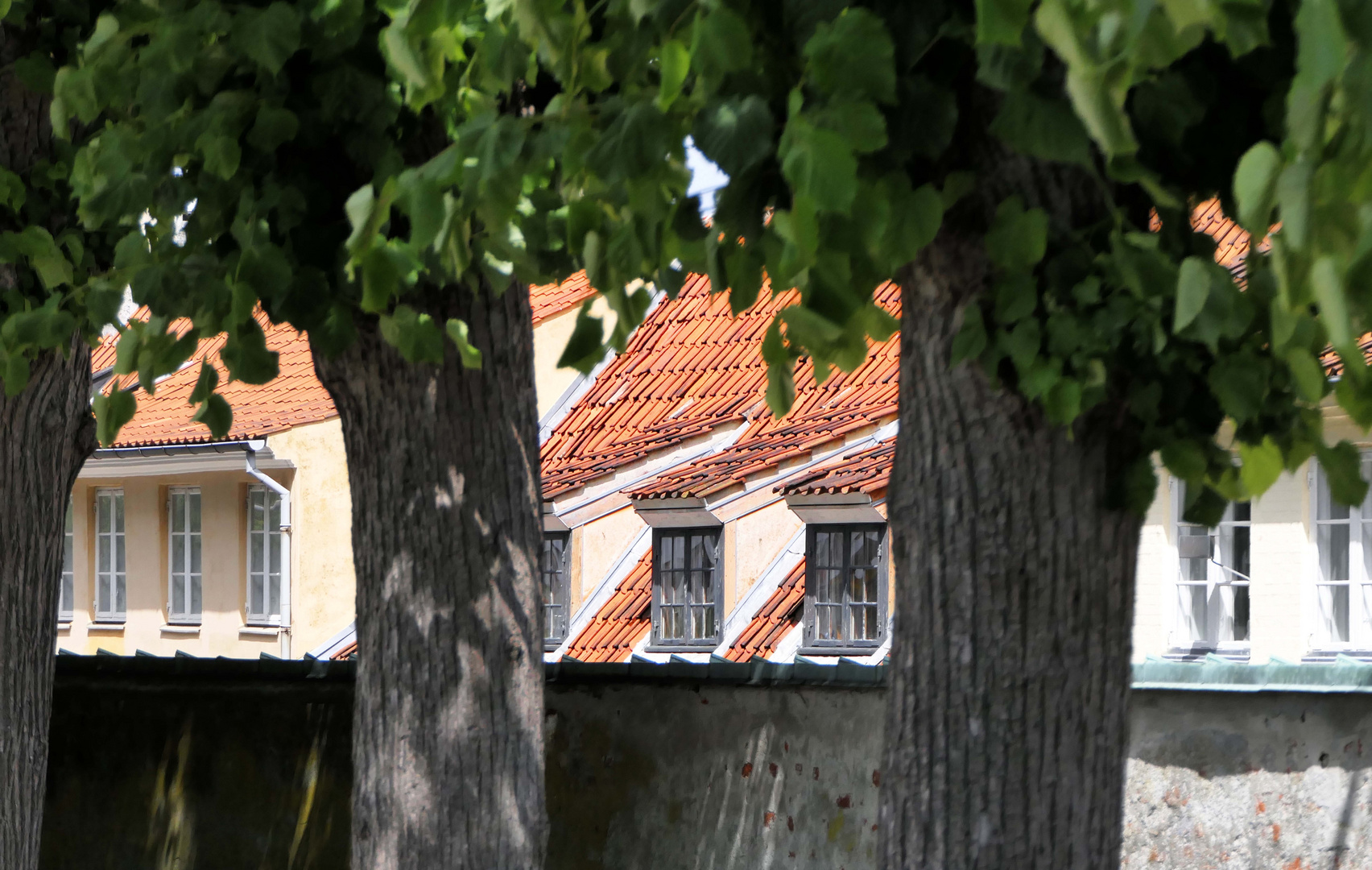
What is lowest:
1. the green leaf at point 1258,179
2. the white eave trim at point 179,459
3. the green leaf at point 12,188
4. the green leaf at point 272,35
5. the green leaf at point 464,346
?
the green leaf at point 1258,179

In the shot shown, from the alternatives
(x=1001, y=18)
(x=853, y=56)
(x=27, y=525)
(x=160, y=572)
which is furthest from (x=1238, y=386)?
(x=160, y=572)

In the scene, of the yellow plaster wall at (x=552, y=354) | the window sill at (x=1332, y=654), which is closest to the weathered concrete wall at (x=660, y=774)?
the window sill at (x=1332, y=654)

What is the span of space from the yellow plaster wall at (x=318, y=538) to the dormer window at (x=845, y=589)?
6912mm

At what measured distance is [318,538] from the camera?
21.8 m

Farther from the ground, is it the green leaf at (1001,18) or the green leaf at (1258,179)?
the green leaf at (1001,18)

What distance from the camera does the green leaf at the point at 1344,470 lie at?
316 cm

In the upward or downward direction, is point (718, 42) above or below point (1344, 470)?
above

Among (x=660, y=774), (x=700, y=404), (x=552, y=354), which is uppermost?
(x=552, y=354)

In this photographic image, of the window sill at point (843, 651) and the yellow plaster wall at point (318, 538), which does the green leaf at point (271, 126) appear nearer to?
the window sill at point (843, 651)

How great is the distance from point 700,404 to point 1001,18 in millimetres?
18267

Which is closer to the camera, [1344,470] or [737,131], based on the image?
[737,131]

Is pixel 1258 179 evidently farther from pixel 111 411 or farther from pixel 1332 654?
pixel 1332 654

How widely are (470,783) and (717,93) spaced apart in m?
2.87

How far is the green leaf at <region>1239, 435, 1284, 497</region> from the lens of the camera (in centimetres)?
318
